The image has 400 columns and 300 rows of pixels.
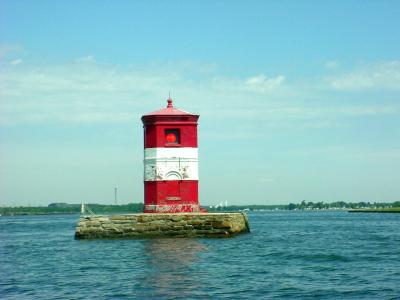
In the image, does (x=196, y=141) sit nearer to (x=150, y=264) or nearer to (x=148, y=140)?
(x=148, y=140)

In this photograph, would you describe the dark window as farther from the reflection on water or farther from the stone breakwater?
the reflection on water

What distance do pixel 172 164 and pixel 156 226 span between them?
393cm

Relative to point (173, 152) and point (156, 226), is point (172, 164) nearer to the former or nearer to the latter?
point (173, 152)

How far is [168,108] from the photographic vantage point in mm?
39000

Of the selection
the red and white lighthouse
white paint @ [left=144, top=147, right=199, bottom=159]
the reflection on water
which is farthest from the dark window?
the reflection on water

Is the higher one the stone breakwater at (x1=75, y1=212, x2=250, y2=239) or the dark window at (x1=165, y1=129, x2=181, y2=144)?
the dark window at (x1=165, y1=129, x2=181, y2=144)

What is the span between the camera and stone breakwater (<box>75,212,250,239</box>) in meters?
35.3

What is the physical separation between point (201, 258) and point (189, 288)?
23.9 feet

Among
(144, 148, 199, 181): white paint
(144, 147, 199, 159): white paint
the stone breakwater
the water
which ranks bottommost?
the water

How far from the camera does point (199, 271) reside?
23.2 metres

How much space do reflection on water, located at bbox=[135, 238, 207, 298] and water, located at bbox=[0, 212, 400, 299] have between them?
1.1 inches

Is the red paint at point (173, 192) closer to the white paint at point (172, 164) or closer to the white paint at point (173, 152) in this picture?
the white paint at point (172, 164)

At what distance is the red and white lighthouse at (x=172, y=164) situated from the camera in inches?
1474

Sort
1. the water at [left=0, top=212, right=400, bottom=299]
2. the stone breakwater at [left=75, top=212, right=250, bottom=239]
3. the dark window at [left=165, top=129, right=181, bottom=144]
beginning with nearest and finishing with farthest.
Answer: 1. the water at [left=0, top=212, right=400, bottom=299]
2. the stone breakwater at [left=75, top=212, right=250, bottom=239]
3. the dark window at [left=165, top=129, right=181, bottom=144]
